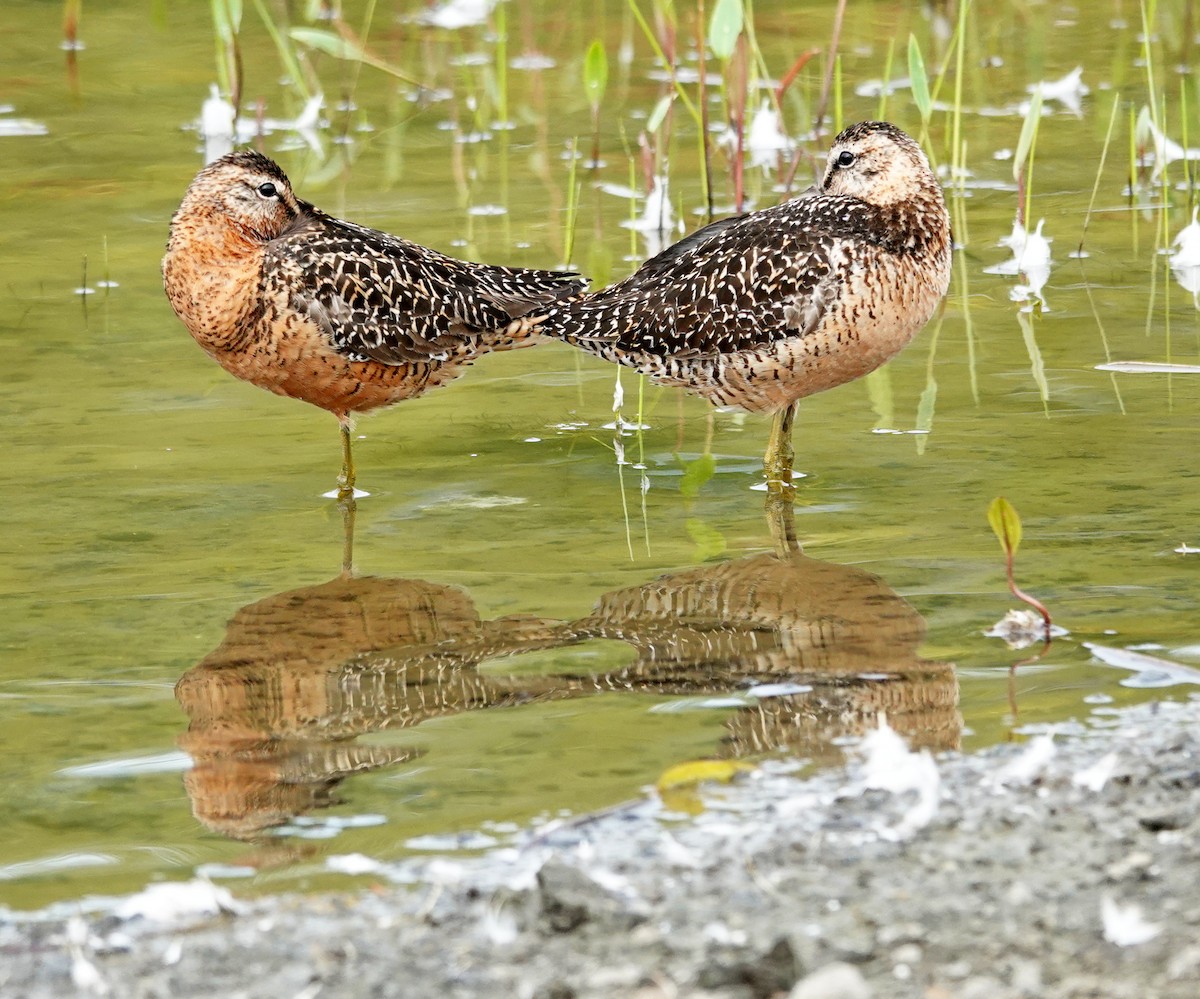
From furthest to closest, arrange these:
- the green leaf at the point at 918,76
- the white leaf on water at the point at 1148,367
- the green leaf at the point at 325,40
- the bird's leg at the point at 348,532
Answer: the green leaf at the point at 325,40 < the green leaf at the point at 918,76 < the white leaf on water at the point at 1148,367 < the bird's leg at the point at 348,532

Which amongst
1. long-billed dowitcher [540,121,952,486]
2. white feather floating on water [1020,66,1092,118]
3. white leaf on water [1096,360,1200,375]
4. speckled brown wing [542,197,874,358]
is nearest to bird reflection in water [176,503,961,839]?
long-billed dowitcher [540,121,952,486]

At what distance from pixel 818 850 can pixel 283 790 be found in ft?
4.67

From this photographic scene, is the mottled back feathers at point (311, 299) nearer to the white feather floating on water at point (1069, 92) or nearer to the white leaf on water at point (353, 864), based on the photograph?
the white leaf on water at point (353, 864)

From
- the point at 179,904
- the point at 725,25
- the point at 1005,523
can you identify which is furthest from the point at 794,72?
the point at 179,904

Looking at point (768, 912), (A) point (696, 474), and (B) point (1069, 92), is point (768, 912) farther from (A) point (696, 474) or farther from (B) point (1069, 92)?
(B) point (1069, 92)

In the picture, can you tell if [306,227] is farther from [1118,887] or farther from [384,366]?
[1118,887]

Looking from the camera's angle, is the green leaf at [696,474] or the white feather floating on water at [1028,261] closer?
the green leaf at [696,474]

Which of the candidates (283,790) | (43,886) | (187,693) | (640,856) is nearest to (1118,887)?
(640,856)

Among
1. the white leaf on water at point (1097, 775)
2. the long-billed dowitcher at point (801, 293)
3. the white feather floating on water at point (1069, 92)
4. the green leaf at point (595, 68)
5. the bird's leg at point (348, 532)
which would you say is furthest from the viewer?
the white feather floating on water at point (1069, 92)

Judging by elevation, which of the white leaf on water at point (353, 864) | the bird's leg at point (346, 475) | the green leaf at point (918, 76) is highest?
the green leaf at point (918, 76)

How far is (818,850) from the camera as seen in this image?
4242mm

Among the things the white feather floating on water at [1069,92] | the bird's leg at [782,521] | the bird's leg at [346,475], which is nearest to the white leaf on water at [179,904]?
the bird's leg at [782,521]

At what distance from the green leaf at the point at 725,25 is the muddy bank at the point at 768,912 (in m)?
5.00

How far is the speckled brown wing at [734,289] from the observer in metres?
7.08
